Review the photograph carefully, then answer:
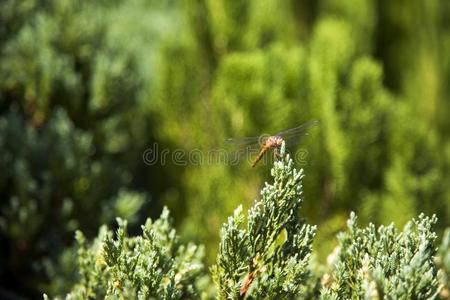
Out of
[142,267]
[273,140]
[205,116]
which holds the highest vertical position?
[205,116]

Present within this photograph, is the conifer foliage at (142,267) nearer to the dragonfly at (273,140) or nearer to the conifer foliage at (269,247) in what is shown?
the conifer foliage at (269,247)

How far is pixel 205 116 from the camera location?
3.78 metres

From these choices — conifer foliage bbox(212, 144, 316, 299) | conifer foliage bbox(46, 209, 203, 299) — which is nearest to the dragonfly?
conifer foliage bbox(212, 144, 316, 299)

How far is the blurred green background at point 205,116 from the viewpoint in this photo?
10.4ft

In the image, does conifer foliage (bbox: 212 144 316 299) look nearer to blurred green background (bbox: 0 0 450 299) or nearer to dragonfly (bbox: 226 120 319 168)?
dragonfly (bbox: 226 120 319 168)

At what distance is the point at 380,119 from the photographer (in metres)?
3.35

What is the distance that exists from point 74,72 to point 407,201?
223 centimetres

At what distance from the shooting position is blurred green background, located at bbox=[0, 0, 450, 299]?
317 centimetres

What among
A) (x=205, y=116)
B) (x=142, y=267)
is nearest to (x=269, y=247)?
(x=142, y=267)

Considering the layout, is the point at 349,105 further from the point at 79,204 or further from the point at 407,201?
the point at 79,204

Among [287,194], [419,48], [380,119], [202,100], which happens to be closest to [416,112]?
[419,48]

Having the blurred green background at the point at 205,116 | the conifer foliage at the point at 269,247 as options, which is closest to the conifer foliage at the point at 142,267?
the conifer foliage at the point at 269,247

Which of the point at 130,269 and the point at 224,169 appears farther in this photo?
the point at 224,169

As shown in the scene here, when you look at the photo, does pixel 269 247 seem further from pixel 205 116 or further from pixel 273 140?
pixel 205 116
